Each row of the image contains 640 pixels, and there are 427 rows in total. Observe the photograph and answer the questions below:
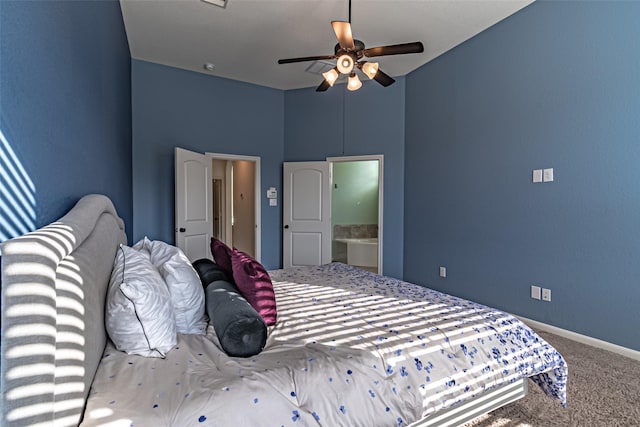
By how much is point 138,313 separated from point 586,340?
11.1ft

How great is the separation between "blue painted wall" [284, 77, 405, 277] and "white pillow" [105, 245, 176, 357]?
161 inches

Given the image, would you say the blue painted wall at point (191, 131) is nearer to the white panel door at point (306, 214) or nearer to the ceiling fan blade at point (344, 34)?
the white panel door at point (306, 214)

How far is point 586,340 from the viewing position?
9.21ft

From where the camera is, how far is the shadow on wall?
765 mm

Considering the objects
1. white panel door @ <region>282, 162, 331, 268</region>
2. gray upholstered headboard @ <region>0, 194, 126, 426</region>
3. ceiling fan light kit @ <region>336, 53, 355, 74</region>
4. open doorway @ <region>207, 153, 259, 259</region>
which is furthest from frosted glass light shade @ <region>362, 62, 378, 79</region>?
open doorway @ <region>207, 153, 259, 259</region>

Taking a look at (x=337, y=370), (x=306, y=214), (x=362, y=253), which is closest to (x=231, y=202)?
(x=306, y=214)

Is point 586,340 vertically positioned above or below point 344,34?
below

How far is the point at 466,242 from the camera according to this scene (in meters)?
4.00

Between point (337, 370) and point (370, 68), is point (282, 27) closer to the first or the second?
point (370, 68)

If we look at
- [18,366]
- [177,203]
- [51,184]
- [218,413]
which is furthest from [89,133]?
[177,203]

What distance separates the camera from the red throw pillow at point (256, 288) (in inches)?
63.1

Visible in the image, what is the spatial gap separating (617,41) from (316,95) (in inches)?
145

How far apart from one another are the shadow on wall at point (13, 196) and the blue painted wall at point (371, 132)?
14.8 feet

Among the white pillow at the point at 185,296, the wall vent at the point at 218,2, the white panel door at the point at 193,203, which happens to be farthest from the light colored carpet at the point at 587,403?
the wall vent at the point at 218,2
